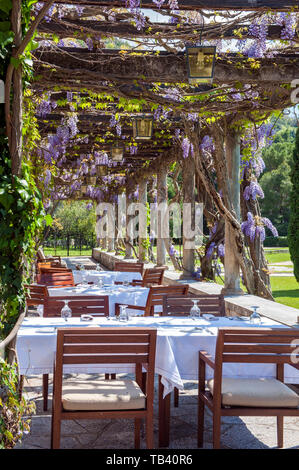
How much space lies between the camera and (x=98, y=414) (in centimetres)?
278

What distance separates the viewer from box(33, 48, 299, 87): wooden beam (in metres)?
4.54

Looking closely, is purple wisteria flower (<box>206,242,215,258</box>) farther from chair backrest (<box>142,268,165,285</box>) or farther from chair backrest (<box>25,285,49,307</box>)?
chair backrest (<box>25,285,49,307</box>)

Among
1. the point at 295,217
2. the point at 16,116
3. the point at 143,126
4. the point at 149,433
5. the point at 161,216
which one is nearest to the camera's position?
the point at 16,116

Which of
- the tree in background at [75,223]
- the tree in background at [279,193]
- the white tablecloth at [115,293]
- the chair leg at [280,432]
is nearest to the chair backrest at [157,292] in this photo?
the white tablecloth at [115,293]

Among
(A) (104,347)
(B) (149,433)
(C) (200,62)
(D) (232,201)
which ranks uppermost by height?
(C) (200,62)

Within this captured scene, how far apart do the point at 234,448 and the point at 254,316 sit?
1021mm

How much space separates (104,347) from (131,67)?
2.59 m

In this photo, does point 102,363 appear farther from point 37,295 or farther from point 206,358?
point 37,295

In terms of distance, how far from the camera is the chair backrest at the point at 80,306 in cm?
429

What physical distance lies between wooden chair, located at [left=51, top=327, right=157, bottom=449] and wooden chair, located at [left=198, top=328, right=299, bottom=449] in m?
0.34

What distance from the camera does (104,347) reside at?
2834 mm

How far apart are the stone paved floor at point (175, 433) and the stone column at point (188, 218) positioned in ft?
16.2

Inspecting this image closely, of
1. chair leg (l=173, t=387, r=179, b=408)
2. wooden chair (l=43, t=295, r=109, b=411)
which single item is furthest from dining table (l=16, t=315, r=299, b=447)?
wooden chair (l=43, t=295, r=109, b=411)

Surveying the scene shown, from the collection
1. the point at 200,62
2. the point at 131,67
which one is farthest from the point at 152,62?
the point at 200,62
